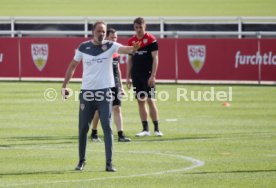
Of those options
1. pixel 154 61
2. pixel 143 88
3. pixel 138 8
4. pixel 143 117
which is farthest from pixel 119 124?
pixel 138 8

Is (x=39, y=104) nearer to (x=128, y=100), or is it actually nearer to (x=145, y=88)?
(x=128, y=100)

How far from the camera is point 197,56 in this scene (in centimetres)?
3541

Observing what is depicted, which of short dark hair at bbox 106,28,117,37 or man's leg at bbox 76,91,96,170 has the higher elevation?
short dark hair at bbox 106,28,117,37

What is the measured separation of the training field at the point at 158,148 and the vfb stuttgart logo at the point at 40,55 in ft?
26.1

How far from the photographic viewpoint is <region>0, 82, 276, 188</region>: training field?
47.1 feet

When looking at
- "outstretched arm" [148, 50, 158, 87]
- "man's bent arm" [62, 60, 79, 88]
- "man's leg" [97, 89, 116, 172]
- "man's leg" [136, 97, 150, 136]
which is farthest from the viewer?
"man's leg" [136, 97, 150, 136]

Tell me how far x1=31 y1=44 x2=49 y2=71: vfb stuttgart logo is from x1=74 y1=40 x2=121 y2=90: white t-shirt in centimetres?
2171

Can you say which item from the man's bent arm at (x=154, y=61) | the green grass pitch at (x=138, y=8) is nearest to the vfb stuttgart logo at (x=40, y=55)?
the man's bent arm at (x=154, y=61)

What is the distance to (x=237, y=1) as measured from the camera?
214ft

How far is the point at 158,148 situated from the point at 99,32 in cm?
355

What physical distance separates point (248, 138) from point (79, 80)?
17.4 meters

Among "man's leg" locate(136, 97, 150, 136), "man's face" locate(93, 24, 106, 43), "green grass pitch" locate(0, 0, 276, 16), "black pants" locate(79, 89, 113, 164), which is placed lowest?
"man's leg" locate(136, 97, 150, 136)

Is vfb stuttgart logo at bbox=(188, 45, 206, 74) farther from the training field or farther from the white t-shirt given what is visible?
the white t-shirt

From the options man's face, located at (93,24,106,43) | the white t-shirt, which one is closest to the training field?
the white t-shirt
